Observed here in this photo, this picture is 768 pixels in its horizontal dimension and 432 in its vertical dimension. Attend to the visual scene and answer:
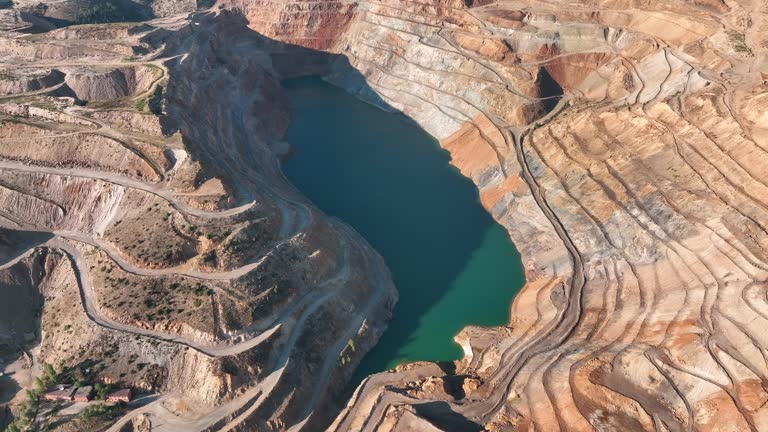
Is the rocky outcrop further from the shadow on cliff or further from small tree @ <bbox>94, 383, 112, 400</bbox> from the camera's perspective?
the shadow on cliff

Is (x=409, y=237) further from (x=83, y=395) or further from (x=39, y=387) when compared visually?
(x=39, y=387)

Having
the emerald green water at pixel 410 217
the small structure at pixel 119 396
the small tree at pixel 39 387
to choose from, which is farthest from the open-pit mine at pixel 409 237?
the small tree at pixel 39 387

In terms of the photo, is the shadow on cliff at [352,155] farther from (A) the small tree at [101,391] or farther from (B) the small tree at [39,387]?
(B) the small tree at [39,387]

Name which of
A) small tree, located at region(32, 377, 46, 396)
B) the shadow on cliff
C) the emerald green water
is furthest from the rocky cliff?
small tree, located at region(32, 377, 46, 396)

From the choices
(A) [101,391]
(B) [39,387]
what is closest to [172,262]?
(A) [101,391]

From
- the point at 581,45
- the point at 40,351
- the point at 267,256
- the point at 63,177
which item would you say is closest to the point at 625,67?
the point at 581,45

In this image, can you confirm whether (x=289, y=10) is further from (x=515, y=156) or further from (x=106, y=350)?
(x=106, y=350)
